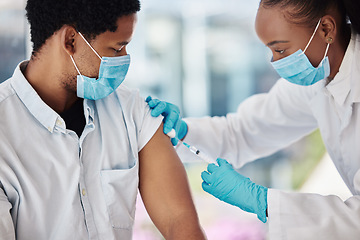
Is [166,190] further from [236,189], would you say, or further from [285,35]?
[285,35]

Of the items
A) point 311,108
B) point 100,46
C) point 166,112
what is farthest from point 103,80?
point 311,108

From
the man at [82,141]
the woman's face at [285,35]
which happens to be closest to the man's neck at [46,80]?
the man at [82,141]

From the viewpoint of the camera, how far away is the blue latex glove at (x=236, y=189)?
171 cm

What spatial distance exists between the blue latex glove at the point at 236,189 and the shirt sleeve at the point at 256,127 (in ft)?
1.31

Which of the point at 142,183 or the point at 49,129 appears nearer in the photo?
the point at 49,129

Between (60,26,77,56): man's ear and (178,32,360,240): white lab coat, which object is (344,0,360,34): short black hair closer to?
(178,32,360,240): white lab coat

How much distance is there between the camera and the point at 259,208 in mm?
1701

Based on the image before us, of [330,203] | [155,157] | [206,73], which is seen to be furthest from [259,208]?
[206,73]

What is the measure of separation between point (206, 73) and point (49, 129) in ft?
10.6

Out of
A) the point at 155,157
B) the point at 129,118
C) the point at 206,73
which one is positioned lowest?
the point at 206,73

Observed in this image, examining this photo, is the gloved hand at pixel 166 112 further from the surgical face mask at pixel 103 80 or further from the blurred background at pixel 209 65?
the blurred background at pixel 209 65

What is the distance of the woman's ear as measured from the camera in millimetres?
1771

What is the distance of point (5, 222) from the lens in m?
1.30

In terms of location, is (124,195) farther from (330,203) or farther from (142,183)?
(330,203)
